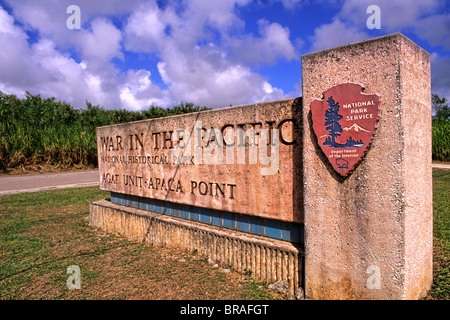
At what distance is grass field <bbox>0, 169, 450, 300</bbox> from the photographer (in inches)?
110

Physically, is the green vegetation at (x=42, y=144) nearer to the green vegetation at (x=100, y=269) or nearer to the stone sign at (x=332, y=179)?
the green vegetation at (x=100, y=269)

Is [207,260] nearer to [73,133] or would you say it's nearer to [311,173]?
[311,173]

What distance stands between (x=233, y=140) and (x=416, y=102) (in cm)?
172

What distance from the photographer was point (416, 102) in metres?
2.26

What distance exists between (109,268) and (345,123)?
119 inches

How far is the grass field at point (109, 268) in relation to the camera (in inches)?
110

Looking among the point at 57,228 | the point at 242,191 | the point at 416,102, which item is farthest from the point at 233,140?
the point at 57,228

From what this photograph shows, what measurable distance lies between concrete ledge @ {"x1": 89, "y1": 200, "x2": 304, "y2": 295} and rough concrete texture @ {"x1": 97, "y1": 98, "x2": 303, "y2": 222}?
0.28 m

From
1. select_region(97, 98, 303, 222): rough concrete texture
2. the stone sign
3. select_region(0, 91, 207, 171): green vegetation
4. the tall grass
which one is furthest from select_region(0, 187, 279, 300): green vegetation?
the tall grass

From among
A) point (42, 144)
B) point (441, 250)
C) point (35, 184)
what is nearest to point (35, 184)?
point (35, 184)

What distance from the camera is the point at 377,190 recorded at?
84.2 inches

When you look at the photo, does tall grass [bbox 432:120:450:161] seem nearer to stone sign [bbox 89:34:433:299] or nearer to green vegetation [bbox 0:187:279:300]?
stone sign [bbox 89:34:433:299]

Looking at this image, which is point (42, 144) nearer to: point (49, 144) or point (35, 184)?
point (49, 144)

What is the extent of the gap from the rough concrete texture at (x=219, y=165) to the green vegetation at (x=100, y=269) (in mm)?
733
